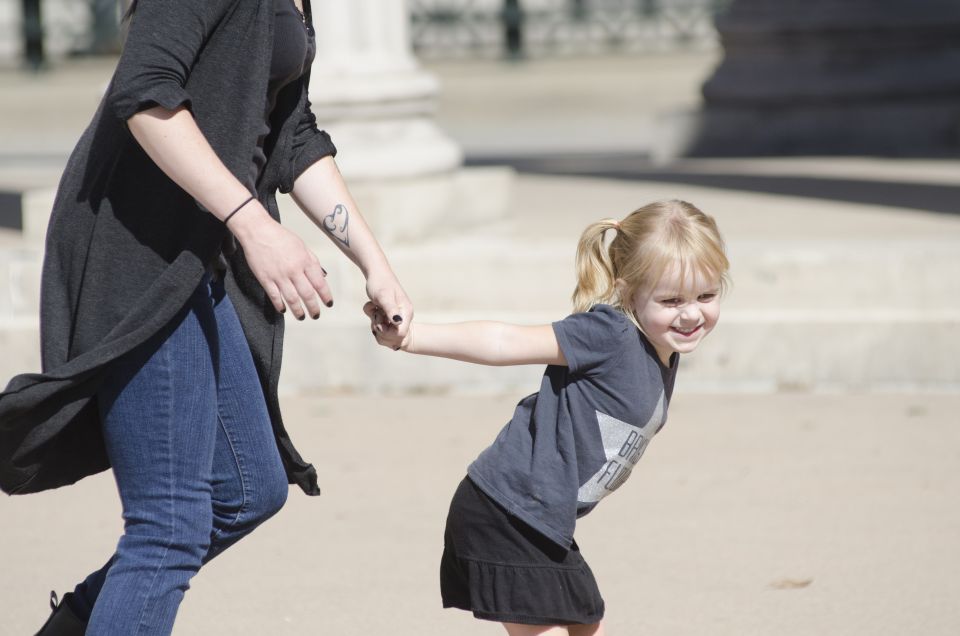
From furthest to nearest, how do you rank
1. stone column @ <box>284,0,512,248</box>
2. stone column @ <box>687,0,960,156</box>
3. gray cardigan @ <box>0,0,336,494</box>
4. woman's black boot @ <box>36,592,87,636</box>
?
1. stone column @ <box>687,0,960,156</box>
2. stone column @ <box>284,0,512,248</box>
3. woman's black boot @ <box>36,592,87,636</box>
4. gray cardigan @ <box>0,0,336,494</box>

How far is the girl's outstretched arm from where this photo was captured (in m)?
2.56

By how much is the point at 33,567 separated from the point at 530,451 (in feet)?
6.20

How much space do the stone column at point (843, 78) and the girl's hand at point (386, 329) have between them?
9.03 metres

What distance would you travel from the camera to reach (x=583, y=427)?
102 inches

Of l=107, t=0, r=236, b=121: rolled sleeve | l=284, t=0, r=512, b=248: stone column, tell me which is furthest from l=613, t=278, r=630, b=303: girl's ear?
l=284, t=0, r=512, b=248: stone column

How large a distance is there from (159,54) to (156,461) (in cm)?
67

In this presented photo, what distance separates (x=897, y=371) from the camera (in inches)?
225

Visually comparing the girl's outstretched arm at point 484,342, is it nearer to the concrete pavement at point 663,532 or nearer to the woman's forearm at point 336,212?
the woman's forearm at point 336,212

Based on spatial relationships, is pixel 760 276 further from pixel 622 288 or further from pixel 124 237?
pixel 124 237

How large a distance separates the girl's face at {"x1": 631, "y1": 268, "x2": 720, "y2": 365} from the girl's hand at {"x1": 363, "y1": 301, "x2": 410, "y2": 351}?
442 millimetres

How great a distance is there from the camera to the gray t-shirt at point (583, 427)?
102 inches

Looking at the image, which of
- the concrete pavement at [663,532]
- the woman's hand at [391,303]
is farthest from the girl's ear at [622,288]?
the concrete pavement at [663,532]

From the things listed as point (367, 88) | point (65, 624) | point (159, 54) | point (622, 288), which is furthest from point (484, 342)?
point (367, 88)

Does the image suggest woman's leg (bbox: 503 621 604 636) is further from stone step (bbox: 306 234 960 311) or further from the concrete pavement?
stone step (bbox: 306 234 960 311)
